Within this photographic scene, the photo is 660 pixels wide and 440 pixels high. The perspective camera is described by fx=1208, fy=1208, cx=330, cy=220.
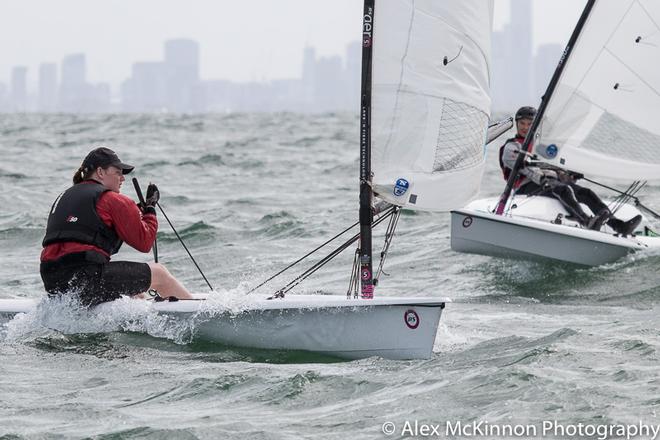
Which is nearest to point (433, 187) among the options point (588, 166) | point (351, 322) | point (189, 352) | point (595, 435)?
point (351, 322)

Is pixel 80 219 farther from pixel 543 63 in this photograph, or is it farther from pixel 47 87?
pixel 47 87

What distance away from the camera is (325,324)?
6.21m

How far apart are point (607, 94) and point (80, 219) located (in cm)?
504

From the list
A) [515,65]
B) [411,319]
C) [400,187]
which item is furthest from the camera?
[515,65]

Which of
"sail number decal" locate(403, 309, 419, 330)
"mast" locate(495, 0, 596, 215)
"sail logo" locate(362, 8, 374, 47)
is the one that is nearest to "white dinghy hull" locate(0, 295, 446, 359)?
"sail number decal" locate(403, 309, 419, 330)

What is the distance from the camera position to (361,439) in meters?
4.89

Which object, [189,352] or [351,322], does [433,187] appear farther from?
[189,352]

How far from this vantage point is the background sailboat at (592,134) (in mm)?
9344

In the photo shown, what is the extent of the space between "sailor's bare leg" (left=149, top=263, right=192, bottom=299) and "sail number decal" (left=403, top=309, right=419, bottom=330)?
1294mm

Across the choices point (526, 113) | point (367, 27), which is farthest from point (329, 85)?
point (367, 27)

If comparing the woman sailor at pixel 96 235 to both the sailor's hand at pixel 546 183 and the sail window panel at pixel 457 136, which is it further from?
the sailor's hand at pixel 546 183

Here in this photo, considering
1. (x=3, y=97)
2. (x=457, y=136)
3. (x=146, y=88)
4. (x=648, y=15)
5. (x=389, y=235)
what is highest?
(x=648, y=15)

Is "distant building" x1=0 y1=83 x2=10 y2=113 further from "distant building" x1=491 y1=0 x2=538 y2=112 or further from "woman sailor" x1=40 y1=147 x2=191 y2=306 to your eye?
"woman sailor" x1=40 y1=147 x2=191 y2=306

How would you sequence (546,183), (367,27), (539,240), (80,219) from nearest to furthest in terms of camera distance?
(367,27) → (80,219) → (539,240) → (546,183)
